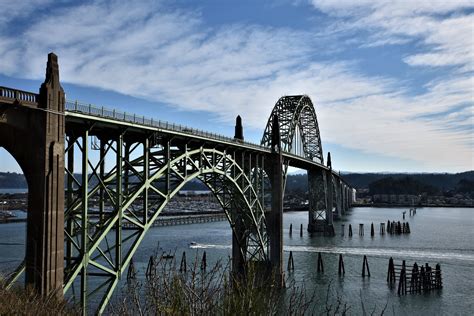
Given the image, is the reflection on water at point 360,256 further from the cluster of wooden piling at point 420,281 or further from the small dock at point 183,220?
the small dock at point 183,220

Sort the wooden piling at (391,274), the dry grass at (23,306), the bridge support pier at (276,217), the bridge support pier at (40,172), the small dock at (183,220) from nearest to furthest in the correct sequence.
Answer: the dry grass at (23,306) < the bridge support pier at (40,172) < the bridge support pier at (276,217) < the wooden piling at (391,274) < the small dock at (183,220)

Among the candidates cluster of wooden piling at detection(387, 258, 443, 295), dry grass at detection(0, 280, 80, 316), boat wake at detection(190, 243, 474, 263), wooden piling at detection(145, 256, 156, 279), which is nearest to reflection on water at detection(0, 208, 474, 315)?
boat wake at detection(190, 243, 474, 263)

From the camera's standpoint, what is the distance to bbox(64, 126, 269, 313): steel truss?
17.2m

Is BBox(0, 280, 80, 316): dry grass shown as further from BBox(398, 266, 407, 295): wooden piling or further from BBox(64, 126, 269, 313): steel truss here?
BBox(398, 266, 407, 295): wooden piling

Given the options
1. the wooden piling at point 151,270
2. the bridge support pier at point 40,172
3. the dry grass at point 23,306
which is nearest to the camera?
the wooden piling at point 151,270

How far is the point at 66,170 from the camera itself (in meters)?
16.8

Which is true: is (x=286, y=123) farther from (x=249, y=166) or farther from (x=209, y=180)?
(x=209, y=180)

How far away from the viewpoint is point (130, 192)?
21.1 metres

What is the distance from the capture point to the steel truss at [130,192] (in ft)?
56.4

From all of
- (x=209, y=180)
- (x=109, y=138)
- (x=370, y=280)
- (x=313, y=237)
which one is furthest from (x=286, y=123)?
(x=109, y=138)

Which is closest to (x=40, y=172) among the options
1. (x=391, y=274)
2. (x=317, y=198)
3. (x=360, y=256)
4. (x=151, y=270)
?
(x=151, y=270)

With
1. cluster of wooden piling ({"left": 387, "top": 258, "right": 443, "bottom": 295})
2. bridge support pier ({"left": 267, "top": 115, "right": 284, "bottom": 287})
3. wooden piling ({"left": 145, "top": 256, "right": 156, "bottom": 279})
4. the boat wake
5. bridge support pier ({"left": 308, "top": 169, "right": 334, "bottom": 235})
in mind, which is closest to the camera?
wooden piling ({"left": 145, "top": 256, "right": 156, "bottom": 279})

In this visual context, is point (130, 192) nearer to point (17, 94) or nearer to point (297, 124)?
point (17, 94)

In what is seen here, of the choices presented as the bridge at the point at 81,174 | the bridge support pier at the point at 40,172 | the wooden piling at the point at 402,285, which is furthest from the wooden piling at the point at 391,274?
the bridge support pier at the point at 40,172
